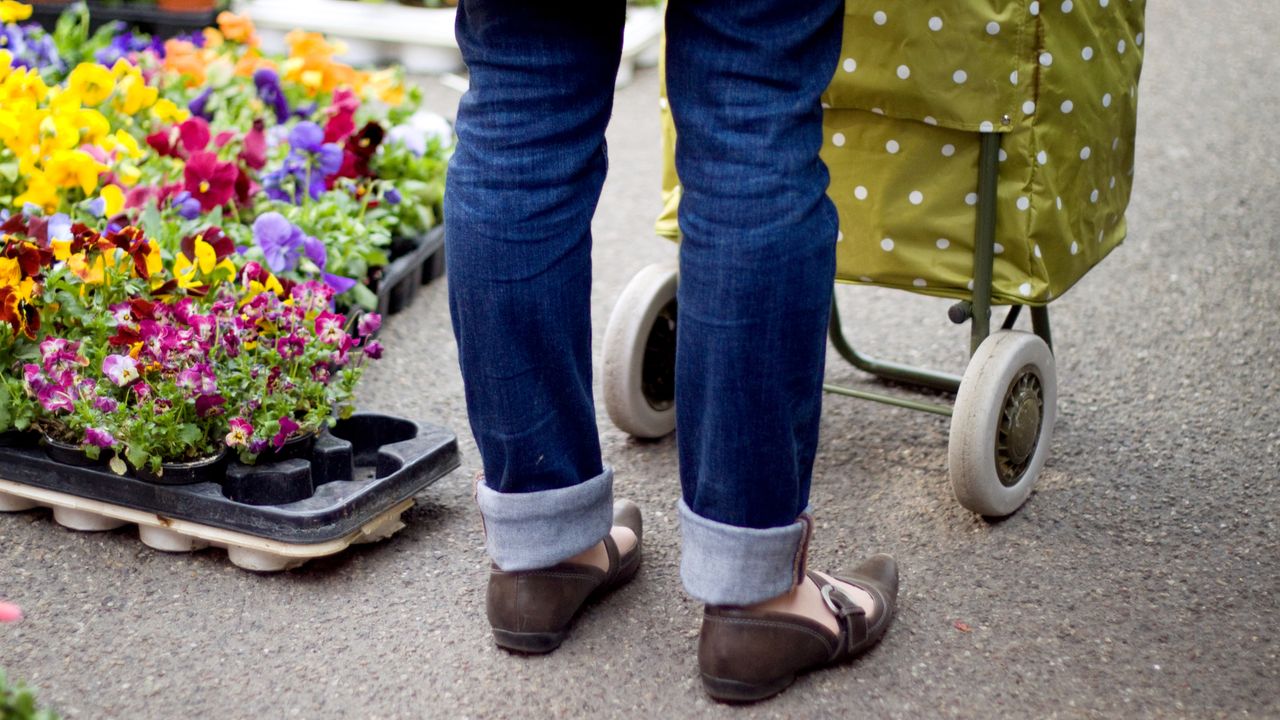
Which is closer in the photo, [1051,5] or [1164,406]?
→ [1051,5]

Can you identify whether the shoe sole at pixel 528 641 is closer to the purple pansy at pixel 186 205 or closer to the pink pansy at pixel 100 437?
the pink pansy at pixel 100 437

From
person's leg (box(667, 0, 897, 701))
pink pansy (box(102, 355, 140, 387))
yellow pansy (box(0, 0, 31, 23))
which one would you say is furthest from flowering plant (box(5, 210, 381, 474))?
person's leg (box(667, 0, 897, 701))

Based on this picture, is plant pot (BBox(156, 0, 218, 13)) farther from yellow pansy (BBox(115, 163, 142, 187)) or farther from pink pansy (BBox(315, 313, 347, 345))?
pink pansy (BBox(315, 313, 347, 345))

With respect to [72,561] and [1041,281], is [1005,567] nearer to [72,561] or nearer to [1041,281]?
[1041,281]

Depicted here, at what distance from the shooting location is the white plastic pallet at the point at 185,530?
5.64 ft

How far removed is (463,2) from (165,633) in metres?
0.86

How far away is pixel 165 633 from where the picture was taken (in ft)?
5.37

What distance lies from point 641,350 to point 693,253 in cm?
75

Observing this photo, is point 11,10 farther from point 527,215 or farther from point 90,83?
point 527,215

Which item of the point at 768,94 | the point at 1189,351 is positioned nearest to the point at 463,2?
the point at 768,94

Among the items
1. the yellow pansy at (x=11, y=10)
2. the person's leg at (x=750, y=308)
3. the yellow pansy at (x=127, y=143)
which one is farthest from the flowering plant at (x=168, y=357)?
the person's leg at (x=750, y=308)

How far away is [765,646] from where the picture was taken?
1462 millimetres

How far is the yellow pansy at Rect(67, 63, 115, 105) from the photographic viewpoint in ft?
7.38

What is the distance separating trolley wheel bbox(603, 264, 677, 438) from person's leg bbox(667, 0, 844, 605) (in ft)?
2.03
